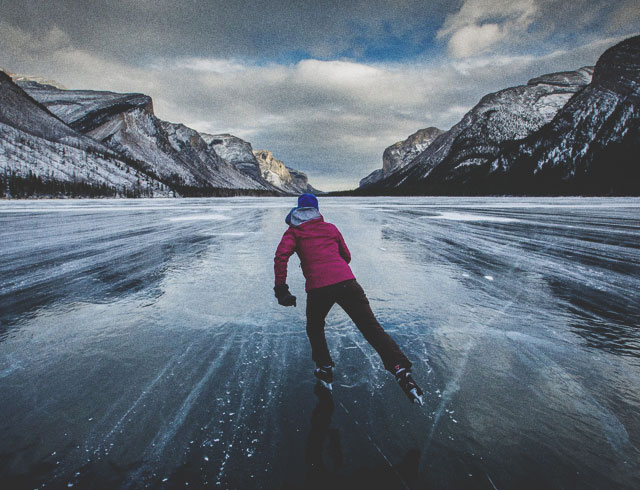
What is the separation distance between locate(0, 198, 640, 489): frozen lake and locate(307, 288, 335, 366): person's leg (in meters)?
0.21

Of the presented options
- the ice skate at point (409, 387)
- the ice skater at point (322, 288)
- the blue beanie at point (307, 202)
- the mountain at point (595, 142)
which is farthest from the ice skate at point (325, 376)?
the mountain at point (595, 142)

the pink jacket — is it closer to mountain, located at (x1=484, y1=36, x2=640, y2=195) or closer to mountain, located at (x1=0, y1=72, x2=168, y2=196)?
Result: mountain, located at (x1=0, y1=72, x2=168, y2=196)

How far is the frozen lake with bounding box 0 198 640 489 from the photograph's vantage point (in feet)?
6.49

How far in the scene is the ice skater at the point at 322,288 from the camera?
110 inches

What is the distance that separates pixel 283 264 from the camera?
116 inches

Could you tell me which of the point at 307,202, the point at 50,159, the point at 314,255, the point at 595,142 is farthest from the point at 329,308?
the point at 595,142

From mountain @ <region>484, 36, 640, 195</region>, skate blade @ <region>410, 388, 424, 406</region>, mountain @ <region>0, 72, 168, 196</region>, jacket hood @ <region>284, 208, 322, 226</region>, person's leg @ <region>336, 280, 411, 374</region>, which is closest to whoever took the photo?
skate blade @ <region>410, 388, 424, 406</region>

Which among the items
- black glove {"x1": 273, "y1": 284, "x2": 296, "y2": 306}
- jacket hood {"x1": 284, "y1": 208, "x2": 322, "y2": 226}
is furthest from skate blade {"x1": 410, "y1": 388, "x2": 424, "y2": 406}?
jacket hood {"x1": 284, "y1": 208, "x2": 322, "y2": 226}

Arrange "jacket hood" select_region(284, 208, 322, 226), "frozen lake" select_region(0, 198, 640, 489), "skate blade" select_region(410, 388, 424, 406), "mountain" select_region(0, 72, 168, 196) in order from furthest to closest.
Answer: "mountain" select_region(0, 72, 168, 196)
"jacket hood" select_region(284, 208, 322, 226)
"skate blade" select_region(410, 388, 424, 406)
"frozen lake" select_region(0, 198, 640, 489)

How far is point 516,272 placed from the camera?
6.35m

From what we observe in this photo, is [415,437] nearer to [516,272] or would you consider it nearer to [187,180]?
[516,272]

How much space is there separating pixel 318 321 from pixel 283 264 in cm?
56

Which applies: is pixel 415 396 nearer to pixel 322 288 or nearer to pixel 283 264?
pixel 322 288

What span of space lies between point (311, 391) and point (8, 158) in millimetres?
156397
